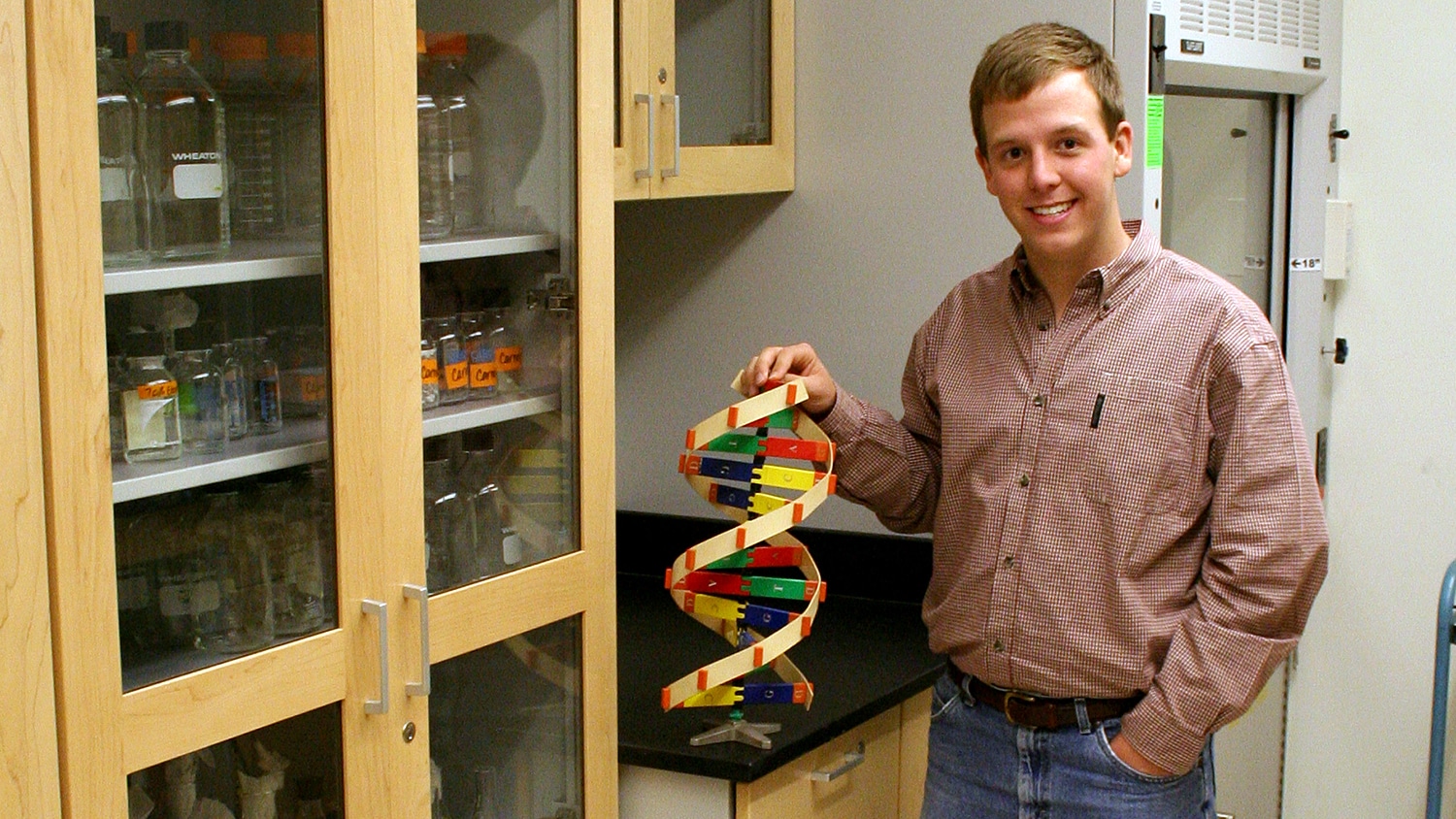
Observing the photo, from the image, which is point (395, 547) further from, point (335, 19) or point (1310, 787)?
point (1310, 787)

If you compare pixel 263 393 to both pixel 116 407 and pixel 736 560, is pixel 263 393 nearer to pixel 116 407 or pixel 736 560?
pixel 116 407

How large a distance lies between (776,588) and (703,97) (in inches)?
34.5

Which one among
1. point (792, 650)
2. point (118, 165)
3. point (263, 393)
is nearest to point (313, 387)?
point (263, 393)

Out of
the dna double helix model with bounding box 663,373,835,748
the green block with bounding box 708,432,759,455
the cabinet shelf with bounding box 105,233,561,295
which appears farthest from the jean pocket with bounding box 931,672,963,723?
the cabinet shelf with bounding box 105,233,561,295

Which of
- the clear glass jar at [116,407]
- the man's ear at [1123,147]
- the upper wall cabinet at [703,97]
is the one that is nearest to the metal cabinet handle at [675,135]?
the upper wall cabinet at [703,97]

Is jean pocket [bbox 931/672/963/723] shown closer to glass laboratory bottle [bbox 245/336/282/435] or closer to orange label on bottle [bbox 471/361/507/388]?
orange label on bottle [bbox 471/361/507/388]

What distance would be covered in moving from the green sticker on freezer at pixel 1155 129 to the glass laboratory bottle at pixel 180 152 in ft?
4.57

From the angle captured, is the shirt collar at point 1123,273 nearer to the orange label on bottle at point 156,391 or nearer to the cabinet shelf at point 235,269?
the cabinet shelf at point 235,269

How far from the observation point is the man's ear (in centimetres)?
178

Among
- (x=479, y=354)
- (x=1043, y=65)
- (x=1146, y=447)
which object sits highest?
(x=1043, y=65)

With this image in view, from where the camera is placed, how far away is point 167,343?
53.8 inches

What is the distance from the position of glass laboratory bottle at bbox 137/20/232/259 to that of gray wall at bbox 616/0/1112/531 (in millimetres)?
1311

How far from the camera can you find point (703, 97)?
94.1 inches

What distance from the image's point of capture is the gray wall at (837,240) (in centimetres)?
242
